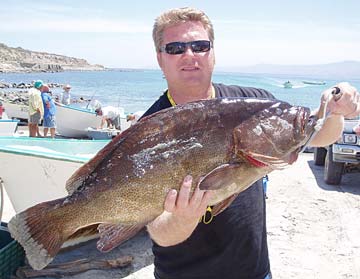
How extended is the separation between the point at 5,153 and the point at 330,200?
5571 mm

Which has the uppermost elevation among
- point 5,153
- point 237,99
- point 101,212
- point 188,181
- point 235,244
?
point 237,99

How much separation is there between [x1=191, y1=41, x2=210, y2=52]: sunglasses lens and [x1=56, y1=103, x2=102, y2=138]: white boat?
53.0 feet

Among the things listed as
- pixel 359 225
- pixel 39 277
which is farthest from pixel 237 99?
Answer: pixel 359 225

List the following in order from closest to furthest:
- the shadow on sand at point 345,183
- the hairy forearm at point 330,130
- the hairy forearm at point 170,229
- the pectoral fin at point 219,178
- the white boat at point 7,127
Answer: the pectoral fin at point 219,178, the hairy forearm at point 170,229, the hairy forearm at point 330,130, the shadow on sand at point 345,183, the white boat at point 7,127

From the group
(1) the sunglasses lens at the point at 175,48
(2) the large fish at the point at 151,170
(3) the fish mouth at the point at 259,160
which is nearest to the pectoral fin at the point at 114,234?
(2) the large fish at the point at 151,170

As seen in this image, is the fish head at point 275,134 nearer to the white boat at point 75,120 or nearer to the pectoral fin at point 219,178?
the pectoral fin at point 219,178

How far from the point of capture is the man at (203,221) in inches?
94.6

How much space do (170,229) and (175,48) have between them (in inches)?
39.4

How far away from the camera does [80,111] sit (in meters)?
18.2

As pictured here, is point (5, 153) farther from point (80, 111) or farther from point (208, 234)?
point (80, 111)

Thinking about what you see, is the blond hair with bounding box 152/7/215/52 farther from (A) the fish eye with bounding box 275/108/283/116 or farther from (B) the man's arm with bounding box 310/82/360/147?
(B) the man's arm with bounding box 310/82/360/147

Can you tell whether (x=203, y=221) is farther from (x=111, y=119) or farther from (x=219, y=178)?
(x=111, y=119)

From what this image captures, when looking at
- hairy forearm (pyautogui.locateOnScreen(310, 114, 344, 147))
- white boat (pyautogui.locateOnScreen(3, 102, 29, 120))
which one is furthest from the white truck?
white boat (pyautogui.locateOnScreen(3, 102, 29, 120))

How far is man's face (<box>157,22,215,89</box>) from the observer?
2508mm
